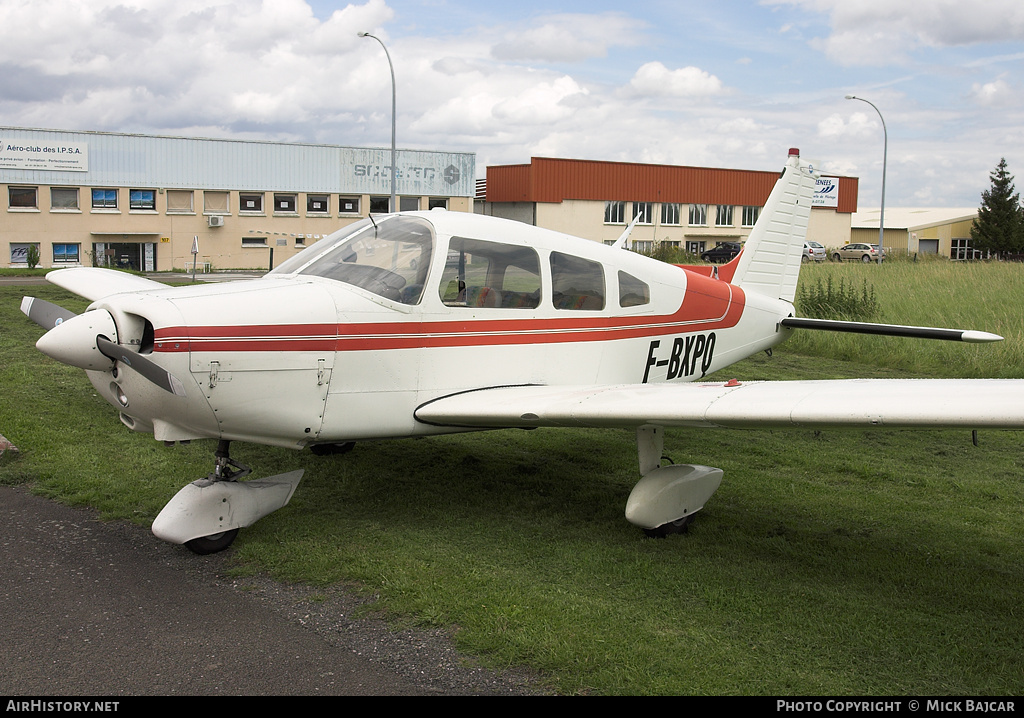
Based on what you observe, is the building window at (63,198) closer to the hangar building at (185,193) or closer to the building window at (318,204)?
the hangar building at (185,193)

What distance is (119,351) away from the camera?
467 centimetres

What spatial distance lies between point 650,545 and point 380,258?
8.80ft

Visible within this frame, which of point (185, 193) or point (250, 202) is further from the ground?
point (185, 193)

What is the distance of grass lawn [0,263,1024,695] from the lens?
401 centimetres

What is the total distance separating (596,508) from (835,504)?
187cm

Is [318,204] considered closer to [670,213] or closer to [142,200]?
[142,200]

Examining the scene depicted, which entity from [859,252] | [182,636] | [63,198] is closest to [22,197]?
[63,198]

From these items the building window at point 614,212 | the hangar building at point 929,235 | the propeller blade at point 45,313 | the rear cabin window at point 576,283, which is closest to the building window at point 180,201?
the building window at point 614,212

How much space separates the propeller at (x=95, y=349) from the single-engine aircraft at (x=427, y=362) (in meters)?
0.01

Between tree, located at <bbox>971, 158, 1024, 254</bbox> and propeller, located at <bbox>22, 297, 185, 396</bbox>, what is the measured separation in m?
67.1

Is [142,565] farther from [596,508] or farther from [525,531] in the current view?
[596,508]

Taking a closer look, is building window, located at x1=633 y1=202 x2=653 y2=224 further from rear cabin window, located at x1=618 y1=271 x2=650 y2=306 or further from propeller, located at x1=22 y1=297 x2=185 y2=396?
propeller, located at x1=22 y1=297 x2=185 y2=396

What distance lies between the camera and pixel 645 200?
5462 centimetres

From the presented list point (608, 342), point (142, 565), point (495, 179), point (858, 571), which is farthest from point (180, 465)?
point (495, 179)
